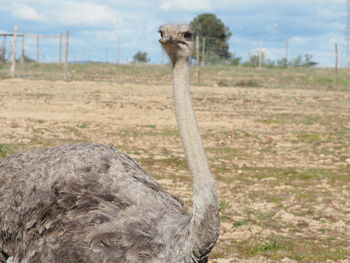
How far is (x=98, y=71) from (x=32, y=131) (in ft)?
73.7

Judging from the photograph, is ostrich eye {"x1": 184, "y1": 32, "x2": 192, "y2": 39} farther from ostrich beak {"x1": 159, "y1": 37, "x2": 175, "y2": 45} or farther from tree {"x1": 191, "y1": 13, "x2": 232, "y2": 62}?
tree {"x1": 191, "y1": 13, "x2": 232, "y2": 62}

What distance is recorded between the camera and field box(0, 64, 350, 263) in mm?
5789

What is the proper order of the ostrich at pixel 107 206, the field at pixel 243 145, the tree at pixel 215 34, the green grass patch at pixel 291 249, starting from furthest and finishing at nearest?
1. the tree at pixel 215 34
2. the field at pixel 243 145
3. the green grass patch at pixel 291 249
4. the ostrich at pixel 107 206

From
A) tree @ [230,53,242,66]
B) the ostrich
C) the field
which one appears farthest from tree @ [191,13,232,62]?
the ostrich

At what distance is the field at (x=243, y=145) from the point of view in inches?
228

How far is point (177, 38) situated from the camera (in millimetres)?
→ 2887

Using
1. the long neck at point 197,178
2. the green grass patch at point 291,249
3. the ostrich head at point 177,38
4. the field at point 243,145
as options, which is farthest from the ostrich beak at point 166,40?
the green grass patch at point 291,249

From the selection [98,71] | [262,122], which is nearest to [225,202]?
[262,122]

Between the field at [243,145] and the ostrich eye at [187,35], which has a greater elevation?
the ostrich eye at [187,35]

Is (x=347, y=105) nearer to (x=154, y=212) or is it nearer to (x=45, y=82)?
(x=45, y=82)

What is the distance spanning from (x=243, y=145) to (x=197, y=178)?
744 cm

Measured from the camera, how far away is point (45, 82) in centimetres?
2245

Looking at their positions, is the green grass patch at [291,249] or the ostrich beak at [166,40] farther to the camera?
the green grass patch at [291,249]

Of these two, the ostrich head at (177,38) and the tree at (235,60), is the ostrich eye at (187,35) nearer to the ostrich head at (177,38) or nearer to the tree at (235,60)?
the ostrich head at (177,38)
